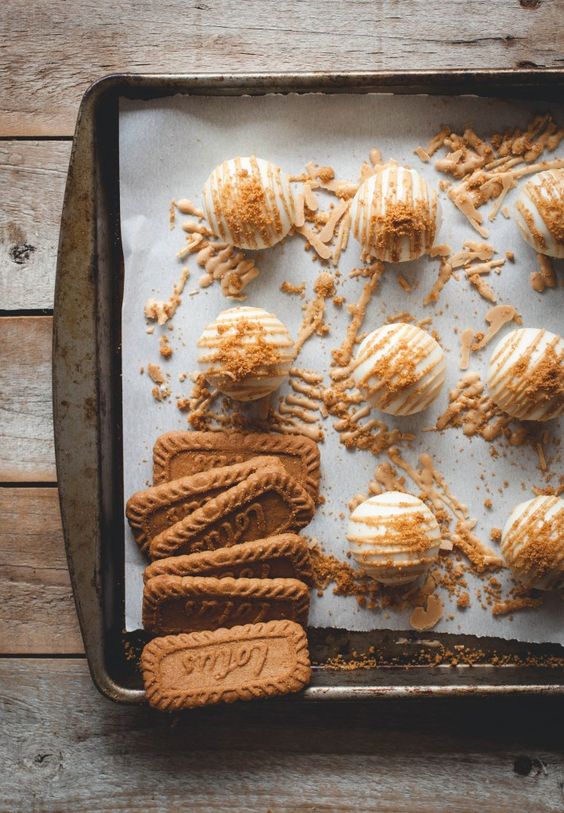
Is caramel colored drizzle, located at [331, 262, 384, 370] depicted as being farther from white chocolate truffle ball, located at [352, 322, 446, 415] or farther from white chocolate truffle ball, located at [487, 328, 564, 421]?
white chocolate truffle ball, located at [487, 328, 564, 421]

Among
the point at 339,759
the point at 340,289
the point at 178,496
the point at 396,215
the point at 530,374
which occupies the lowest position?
the point at 339,759

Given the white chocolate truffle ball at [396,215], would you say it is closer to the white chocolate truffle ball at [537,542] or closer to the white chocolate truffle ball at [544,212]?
the white chocolate truffle ball at [544,212]

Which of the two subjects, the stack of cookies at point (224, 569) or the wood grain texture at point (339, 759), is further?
the wood grain texture at point (339, 759)

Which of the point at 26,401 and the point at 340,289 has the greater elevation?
the point at 340,289

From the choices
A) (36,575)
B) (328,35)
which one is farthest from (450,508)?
(328,35)

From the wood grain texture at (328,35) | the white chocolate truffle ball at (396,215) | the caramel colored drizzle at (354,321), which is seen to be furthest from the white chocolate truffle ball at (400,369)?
the wood grain texture at (328,35)

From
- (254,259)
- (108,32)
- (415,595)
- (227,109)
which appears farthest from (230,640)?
(108,32)

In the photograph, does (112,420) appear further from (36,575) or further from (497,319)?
(497,319)
